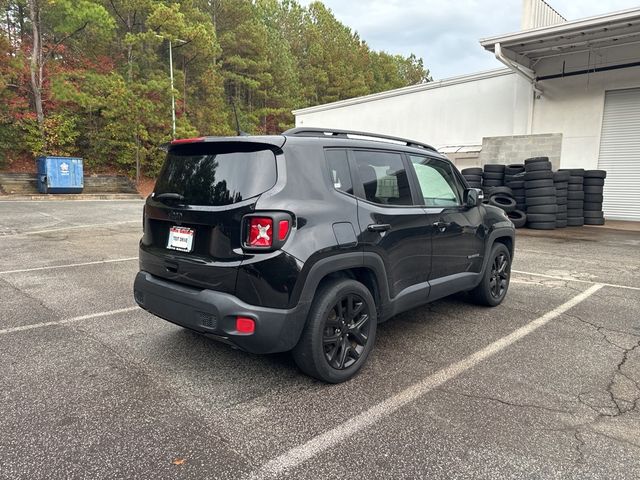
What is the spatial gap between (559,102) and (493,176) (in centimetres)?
511

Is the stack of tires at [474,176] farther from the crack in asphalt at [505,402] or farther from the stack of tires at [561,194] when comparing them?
the crack in asphalt at [505,402]

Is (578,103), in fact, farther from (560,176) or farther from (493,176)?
Result: (493,176)

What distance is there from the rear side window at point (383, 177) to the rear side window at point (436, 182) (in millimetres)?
256

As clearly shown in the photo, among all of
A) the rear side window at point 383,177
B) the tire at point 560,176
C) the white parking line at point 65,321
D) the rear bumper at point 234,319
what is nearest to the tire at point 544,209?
the tire at point 560,176

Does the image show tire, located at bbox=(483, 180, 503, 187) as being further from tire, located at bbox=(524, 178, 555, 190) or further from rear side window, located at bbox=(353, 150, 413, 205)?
rear side window, located at bbox=(353, 150, 413, 205)

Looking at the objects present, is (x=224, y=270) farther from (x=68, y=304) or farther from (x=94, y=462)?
(x=68, y=304)

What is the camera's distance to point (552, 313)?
16.4ft

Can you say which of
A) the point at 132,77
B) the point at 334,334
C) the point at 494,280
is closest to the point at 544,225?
the point at 494,280

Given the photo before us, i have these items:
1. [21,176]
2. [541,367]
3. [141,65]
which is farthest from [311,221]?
[141,65]

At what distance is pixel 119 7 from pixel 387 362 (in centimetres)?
3377

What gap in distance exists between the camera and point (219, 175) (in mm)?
3152

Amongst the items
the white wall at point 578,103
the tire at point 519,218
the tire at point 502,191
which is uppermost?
the white wall at point 578,103

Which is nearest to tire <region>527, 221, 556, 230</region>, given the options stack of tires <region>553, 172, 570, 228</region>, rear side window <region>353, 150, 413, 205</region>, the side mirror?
stack of tires <region>553, 172, 570, 228</region>

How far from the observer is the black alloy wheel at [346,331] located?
10.5 ft
